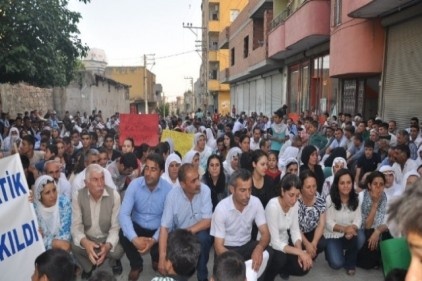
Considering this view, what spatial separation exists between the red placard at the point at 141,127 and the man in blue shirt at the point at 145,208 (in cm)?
495

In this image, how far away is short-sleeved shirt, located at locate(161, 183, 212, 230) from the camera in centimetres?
472

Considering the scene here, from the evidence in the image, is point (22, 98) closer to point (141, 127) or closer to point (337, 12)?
point (141, 127)

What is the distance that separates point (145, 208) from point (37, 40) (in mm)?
8763

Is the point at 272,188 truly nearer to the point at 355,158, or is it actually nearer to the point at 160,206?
the point at 160,206

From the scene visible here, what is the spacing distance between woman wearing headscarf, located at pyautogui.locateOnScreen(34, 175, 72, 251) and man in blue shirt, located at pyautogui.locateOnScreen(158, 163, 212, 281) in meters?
1.05

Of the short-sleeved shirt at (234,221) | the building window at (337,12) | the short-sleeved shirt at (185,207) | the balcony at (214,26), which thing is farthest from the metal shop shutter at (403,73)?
the balcony at (214,26)

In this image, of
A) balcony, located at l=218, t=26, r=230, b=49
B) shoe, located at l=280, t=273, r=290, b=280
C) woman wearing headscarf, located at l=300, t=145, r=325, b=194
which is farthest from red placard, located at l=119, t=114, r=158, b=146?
balcony, located at l=218, t=26, r=230, b=49

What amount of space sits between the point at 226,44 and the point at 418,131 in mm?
28903

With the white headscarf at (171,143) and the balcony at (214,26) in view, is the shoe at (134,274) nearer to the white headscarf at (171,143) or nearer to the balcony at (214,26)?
the white headscarf at (171,143)

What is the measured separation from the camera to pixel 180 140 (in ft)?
29.3

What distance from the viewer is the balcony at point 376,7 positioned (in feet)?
31.6

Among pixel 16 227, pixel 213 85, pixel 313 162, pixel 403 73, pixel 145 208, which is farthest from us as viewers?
pixel 213 85

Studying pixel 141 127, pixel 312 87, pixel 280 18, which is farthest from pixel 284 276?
pixel 280 18

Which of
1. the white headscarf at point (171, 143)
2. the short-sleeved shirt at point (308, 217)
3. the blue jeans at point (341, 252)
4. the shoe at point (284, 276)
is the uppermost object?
the white headscarf at point (171, 143)
